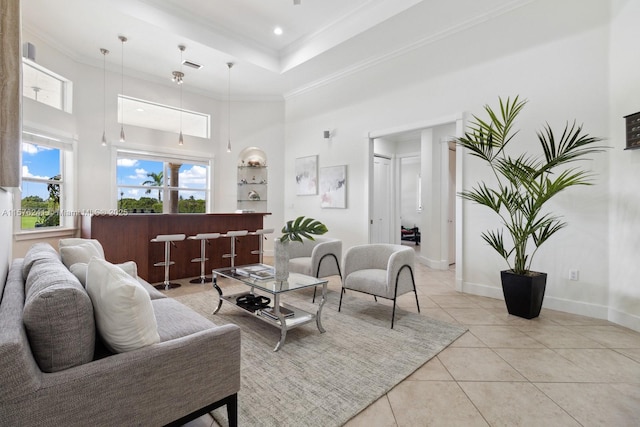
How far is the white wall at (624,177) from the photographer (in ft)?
9.48

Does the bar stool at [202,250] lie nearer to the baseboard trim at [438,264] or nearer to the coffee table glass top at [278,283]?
the coffee table glass top at [278,283]

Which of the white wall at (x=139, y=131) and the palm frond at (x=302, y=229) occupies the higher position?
the white wall at (x=139, y=131)

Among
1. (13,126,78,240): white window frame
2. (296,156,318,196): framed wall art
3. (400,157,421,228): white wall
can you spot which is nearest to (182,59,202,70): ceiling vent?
(13,126,78,240): white window frame

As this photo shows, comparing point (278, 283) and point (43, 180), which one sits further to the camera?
point (43, 180)

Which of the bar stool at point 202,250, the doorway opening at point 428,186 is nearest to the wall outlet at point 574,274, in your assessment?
the doorway opening at point 428,186

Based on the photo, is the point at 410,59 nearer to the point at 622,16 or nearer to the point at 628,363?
the point at 622,16

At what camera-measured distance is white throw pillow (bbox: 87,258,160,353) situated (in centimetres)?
130

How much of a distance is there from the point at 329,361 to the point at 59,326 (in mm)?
1709

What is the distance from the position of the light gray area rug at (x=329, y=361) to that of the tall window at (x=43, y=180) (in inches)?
122

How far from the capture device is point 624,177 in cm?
300

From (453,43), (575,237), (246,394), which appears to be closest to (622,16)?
(453,43)

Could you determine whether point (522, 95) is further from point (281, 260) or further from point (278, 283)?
point (278, 283)

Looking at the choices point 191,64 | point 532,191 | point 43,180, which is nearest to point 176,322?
point 532,191

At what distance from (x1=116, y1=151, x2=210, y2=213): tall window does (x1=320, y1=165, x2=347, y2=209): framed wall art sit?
2577mm
